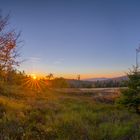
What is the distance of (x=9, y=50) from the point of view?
607 inches

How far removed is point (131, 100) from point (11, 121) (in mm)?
11056

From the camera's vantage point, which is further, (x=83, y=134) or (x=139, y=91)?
(x=139, y=91)

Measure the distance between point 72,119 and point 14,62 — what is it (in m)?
4.85

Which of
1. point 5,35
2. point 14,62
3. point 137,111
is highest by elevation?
point 5,35

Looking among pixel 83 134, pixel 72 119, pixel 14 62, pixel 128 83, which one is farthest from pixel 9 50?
pixel 128 83

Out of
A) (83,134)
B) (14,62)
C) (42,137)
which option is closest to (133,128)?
(83,134)

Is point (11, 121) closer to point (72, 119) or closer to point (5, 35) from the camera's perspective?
point (72, 119)

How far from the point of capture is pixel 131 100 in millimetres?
Result: 20438

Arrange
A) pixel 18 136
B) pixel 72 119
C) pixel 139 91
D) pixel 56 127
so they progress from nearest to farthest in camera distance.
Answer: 1. pixel 18 136
2. pixel 56 127
3. pixel 72 119
4. pixel 139 91

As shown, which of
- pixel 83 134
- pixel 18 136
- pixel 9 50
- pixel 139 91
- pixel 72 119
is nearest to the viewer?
pixel 18 136

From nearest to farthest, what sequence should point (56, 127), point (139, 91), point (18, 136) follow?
point (18, 136), point (56, 127), point (139, 91)

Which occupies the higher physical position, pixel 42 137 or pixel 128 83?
pixel 128 83

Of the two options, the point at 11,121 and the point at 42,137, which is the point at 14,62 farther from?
the point at 42,137

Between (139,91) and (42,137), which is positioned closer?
(42,137)
